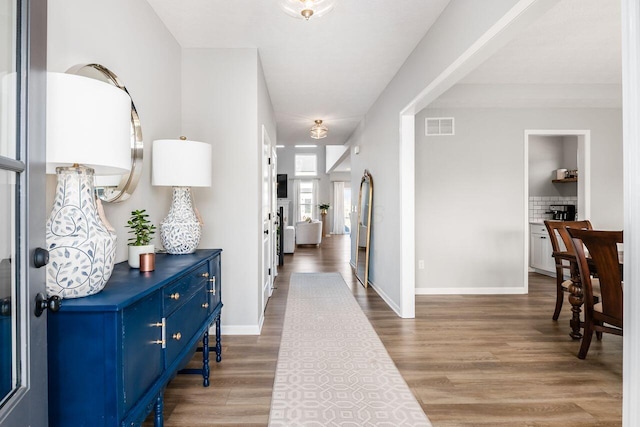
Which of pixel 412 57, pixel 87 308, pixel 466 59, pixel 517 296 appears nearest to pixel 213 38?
pixel 412 57

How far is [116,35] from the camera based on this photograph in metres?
2.04

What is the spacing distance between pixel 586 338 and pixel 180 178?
3.14 metres

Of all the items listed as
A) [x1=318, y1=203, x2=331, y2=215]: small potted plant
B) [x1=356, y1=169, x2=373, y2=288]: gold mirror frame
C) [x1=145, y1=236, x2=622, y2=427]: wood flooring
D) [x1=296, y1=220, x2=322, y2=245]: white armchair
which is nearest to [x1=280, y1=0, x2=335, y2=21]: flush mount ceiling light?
[x1=145, y1=236, x2=622, y2=427]: wood flooring

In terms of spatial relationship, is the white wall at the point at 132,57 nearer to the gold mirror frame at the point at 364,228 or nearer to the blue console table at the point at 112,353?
the blue console table at the point at 112,353

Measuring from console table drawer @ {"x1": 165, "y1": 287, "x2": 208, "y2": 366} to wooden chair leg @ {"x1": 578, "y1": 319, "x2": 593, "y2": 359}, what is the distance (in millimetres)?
2770

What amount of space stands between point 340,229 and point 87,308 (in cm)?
1344

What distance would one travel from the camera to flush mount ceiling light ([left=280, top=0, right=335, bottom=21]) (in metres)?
2.08

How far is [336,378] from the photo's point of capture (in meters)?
2.31

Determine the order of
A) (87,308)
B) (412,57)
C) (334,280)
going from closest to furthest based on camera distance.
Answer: (87,308), (412,57), (334,280)

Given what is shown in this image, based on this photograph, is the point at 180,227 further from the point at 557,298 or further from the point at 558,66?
the point at 558,66

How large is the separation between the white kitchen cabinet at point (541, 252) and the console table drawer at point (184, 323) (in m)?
5.50

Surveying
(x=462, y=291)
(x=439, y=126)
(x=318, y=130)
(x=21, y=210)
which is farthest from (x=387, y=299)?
(x=21, y=210)

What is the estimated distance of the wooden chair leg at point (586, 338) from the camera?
257 cm

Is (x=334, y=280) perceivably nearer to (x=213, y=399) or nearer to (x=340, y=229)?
(x=213, y=399)
